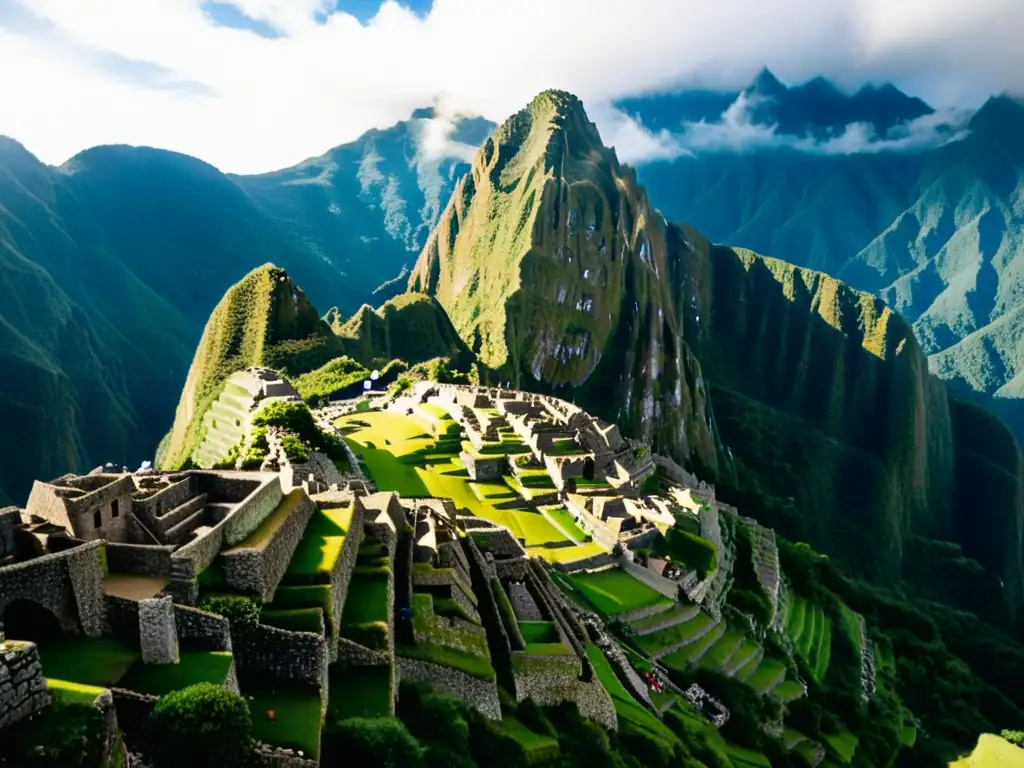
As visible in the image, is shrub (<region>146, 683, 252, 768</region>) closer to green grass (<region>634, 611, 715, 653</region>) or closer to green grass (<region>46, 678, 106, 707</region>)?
green grass (<region>46, 678, 106, 707</region>)

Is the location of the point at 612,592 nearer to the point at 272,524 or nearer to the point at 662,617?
the point at 662,617

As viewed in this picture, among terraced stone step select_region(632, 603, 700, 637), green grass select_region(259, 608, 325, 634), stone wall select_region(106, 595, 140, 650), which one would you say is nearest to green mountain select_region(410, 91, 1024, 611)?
terraced stone step select_region(632, 603, 700, 637)

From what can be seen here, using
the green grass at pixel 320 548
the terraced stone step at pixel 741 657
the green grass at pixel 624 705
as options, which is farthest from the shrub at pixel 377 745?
the terraced stone step at pixel 741 657

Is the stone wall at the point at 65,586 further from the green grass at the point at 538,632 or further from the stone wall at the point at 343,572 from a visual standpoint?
the green grass at the point at 538,632

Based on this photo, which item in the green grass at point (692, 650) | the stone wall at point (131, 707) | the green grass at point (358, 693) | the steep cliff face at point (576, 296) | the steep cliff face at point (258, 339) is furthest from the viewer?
the steep cliff face at point (576, 296)

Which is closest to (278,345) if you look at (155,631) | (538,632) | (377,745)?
(538,632)

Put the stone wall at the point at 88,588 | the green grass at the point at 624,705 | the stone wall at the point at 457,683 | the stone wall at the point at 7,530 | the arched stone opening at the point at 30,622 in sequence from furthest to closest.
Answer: the green grass at the point at 624,705 → the stone wall at the point at 457,683 → the stone wall at the point at 7,530 → the stone wall at the point at 88,588 → the arched stone opening at the point at 30,622

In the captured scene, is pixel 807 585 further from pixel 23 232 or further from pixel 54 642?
pixel 23 232

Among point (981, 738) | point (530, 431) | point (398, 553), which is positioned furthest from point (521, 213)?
point (398, 553)
